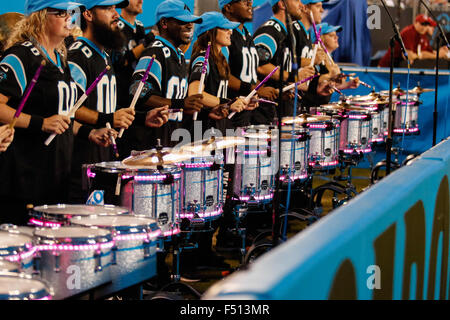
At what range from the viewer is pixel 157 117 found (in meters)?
5.86

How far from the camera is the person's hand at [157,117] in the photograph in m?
5.80

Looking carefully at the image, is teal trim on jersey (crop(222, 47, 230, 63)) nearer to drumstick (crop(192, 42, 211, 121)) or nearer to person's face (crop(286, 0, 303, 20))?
drumstick (crop(192, 42, 211, 121))

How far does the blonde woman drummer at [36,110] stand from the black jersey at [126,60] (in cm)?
146

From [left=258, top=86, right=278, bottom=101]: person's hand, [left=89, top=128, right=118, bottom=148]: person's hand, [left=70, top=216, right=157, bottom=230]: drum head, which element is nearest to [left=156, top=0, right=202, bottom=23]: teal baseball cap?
[left=89, top=128, right=118, bottom=148]: person's hand

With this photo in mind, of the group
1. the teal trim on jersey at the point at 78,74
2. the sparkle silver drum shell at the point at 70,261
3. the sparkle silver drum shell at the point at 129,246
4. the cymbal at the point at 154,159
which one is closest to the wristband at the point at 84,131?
the teal trim on jersey at the point at 78,74

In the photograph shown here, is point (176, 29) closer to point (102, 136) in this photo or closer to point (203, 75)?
point (203, 75)

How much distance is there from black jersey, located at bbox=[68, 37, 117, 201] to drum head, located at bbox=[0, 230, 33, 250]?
2.00 meters

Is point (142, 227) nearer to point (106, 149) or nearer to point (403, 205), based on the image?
point (403, 205)

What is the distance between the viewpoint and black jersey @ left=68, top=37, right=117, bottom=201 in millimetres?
5402

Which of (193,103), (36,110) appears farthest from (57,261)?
(193,103)

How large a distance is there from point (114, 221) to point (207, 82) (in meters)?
3.26

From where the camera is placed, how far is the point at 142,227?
368 cm

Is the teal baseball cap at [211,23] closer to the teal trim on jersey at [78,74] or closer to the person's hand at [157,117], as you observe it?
the person's hand at [157,117]

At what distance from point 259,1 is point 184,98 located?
2964mm
